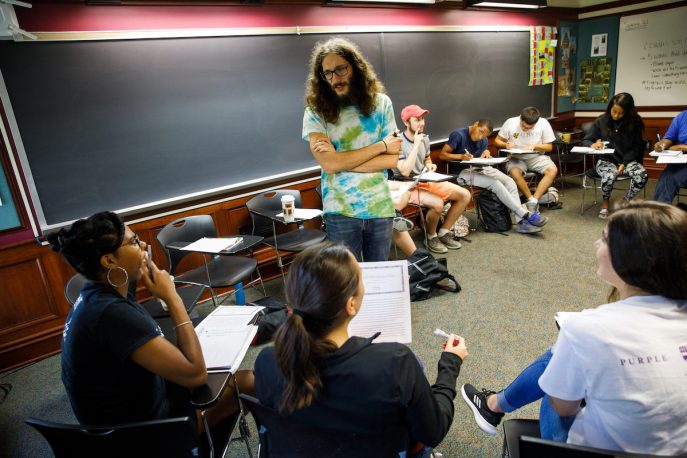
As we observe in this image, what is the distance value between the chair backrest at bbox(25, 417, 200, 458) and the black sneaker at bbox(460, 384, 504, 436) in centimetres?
107

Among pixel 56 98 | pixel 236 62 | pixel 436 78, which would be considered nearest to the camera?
pixel 56 98

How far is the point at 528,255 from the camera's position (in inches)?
149

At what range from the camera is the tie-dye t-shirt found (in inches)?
72.7

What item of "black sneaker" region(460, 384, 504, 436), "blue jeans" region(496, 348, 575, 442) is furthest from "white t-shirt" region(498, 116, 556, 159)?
"blue jeans" region(496, 348, 575, 442)

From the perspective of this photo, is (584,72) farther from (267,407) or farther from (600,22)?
(267,407)

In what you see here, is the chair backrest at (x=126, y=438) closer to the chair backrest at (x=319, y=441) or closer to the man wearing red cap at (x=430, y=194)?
the chair backrest at (x=319, y=441)

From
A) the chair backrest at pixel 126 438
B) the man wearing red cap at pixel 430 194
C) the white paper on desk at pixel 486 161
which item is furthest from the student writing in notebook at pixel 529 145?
the chair backrest at pixel 126 438

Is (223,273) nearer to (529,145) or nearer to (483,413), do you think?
(483,413)

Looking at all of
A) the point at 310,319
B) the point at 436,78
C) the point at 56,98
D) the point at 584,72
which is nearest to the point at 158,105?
the point at 56,98

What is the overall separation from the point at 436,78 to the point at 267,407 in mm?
4404

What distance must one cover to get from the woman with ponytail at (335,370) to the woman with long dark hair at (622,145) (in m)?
4.47

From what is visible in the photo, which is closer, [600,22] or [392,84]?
[392,84]

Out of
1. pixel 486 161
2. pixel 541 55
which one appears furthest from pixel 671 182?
pixel 541 55

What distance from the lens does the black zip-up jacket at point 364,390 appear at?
85 cm
